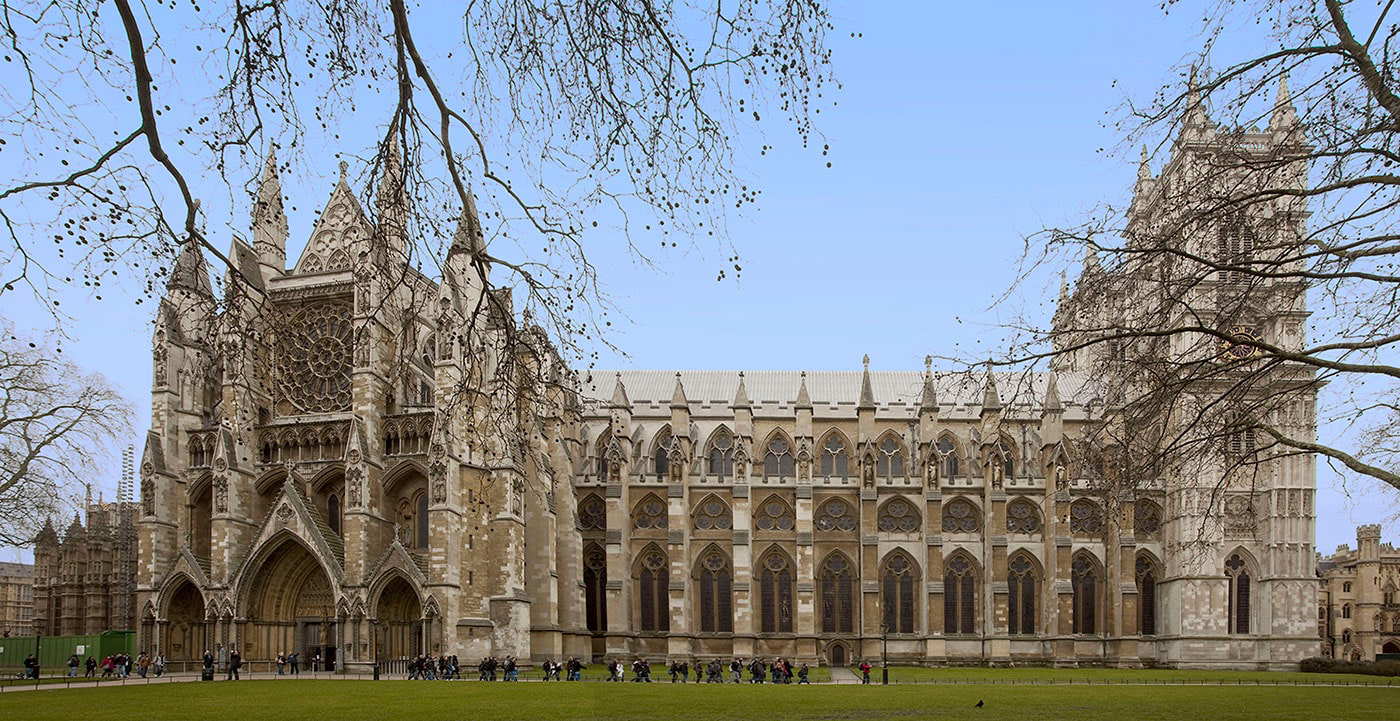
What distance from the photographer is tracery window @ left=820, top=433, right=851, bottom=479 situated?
60.5 m

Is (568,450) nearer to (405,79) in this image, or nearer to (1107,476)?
(1107,476)

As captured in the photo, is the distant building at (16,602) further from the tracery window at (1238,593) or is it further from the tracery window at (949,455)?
the tracery window at (1238,593)

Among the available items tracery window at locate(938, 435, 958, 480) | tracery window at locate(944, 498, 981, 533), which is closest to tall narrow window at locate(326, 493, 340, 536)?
tracery window at locate(944, 498, 981, 533)

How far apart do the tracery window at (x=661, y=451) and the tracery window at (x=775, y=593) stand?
22.4 ft

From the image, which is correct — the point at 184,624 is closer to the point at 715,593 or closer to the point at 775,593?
the point at 715,593

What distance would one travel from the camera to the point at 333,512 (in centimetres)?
4662

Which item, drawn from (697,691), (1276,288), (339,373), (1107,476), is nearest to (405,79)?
(1276,288)

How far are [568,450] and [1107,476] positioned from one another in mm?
38139

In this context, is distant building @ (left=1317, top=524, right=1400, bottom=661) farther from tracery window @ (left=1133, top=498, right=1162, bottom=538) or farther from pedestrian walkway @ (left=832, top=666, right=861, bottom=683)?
pedestrian walkway @ (left=832, top=666, right=861, bottom=683)

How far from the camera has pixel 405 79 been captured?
9570 mm

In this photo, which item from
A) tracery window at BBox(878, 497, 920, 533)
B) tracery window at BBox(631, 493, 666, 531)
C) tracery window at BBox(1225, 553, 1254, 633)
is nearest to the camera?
tracery window at BBox(1225, 553, 1254, 633)

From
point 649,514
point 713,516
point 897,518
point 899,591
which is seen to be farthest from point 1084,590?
point 649,514

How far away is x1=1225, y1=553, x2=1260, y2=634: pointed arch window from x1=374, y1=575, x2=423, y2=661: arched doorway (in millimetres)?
34560

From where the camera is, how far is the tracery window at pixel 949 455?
59594 millimetres
